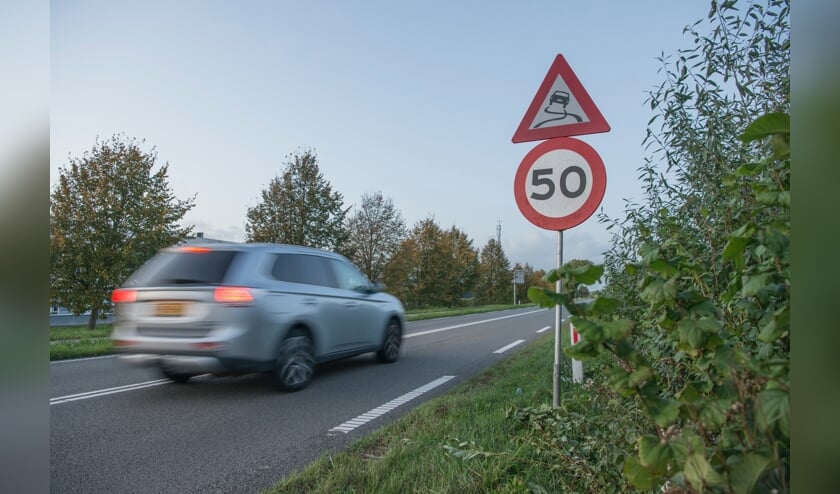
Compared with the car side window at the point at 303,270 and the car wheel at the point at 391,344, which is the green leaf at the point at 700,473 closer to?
the car side window at the point at 303,270

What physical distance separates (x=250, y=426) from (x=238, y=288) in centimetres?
162

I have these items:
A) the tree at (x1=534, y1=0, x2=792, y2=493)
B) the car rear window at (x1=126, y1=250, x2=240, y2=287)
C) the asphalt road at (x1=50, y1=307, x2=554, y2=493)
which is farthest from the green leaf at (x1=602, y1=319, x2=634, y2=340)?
the car rear window at (x1=126, y1=250, x2=240, y2=287)

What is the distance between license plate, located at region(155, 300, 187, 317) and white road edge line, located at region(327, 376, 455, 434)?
225 centimetres

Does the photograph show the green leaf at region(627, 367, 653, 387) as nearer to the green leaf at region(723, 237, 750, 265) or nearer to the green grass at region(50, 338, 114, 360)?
the green leaf at region(723, 237, 750, 265)

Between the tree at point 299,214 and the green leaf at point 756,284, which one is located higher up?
the tree at point 299,214

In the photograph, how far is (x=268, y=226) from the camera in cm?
2403

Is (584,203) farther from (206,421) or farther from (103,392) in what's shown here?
(103,392)

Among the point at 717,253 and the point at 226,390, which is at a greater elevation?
the point at 717,253

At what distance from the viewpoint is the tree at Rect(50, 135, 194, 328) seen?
1873 cm

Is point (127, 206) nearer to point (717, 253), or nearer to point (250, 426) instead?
point (250, 426)

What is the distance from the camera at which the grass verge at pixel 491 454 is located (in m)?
2.62

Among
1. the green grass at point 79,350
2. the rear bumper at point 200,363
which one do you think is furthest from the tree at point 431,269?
the rear bumper at point 200,363

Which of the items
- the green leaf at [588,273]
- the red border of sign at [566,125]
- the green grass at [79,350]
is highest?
the red border of sign at [566,125]
